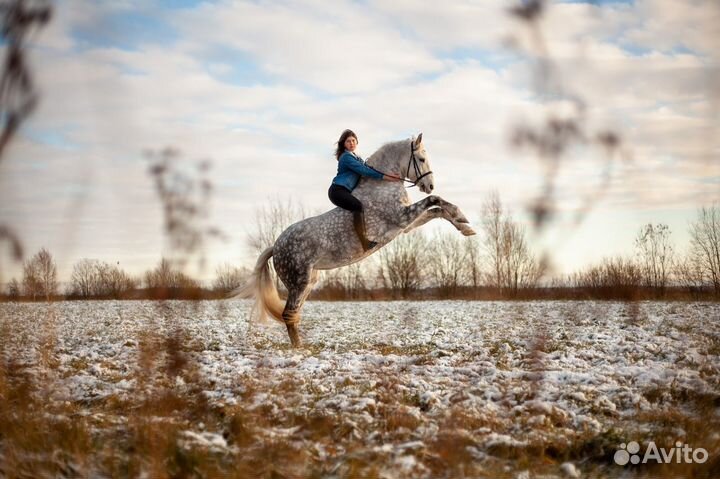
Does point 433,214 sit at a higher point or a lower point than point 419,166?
lower

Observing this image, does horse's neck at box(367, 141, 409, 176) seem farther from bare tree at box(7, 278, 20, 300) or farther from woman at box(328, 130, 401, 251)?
bare tree at box(7, 278, 20, 300)

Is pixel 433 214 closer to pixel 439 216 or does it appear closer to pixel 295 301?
pixel 439 216

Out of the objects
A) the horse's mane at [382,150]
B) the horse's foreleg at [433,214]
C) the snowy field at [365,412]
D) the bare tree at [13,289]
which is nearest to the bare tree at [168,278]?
the snowy field at [365,412]

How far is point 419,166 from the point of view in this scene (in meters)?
Answer: 8.41

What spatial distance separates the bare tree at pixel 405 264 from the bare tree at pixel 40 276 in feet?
132

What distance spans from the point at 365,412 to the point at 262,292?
18.3 ft

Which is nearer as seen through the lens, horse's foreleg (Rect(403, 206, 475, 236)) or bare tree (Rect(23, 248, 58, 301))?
bare tree (Rect(23, 248, 58, 301))

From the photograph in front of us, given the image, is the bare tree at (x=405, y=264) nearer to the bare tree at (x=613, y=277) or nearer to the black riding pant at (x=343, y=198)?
the bare tree at (x=613, y=277)

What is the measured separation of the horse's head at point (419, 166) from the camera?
8.37 metres

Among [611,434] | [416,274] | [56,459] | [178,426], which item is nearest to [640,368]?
[611,434]

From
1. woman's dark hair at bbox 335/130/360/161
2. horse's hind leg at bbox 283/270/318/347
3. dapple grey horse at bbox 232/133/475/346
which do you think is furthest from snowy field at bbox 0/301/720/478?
woman's dark hair at bbox 335/130/360/161

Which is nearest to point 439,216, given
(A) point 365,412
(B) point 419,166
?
(B) point 419,166

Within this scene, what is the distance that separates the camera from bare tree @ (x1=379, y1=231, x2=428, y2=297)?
4834cm

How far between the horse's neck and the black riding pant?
632 millimetres
